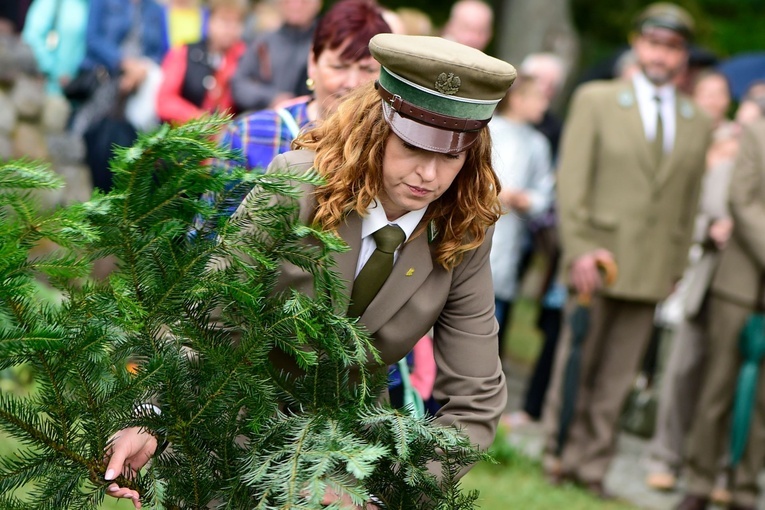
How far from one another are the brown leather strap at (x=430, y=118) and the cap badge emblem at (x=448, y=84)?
0.18ft

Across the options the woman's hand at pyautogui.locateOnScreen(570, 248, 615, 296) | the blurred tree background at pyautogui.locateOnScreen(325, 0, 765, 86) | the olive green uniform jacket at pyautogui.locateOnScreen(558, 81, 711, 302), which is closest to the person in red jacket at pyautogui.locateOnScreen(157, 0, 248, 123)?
the olive green uniform jacket at pyautogui.locateOnScreen(558, 81, 711, 302)

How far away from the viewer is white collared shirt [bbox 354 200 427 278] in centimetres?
279

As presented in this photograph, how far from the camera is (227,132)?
13.1ft

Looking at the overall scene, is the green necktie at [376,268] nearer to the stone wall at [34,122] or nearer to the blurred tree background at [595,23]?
the stone wall at [34,122]

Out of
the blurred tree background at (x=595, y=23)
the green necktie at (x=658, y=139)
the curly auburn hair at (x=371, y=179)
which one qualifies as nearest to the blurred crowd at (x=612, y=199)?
the green necktie at (x=658, y=139)

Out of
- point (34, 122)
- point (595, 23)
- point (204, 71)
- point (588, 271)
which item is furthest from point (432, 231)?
point (595, 23)

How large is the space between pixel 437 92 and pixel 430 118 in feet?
0.20

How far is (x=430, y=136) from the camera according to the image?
2.59 meters

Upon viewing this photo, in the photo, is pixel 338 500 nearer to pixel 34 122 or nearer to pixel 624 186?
pixel 624 186

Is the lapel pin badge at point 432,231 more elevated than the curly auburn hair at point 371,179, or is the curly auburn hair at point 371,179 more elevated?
the curly auburn hair at point 371,179

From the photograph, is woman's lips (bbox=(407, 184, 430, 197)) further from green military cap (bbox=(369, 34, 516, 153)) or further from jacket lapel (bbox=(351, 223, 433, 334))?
jacket lapel (bbox=(351, 223, 433, 334))

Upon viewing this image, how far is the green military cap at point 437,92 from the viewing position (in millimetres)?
2588

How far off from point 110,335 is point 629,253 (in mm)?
4496

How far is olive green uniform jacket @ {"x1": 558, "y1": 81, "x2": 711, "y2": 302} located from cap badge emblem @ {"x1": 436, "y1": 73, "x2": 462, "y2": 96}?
386cm
